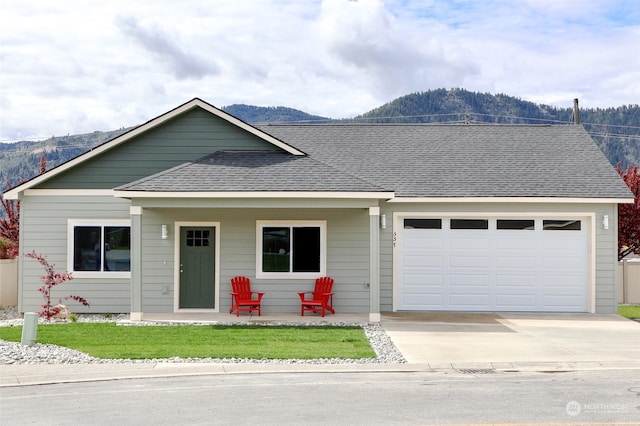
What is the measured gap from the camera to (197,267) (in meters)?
17.3

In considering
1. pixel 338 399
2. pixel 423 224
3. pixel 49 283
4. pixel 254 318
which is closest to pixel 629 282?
pixel 423 224

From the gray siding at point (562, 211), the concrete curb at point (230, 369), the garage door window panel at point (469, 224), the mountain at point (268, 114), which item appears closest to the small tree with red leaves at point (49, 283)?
the concrete curb at point (230, 369)

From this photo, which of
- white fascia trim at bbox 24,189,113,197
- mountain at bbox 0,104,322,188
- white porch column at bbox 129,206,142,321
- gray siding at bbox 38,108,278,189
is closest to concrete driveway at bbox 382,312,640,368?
white porch column at bbox 129,206,142,321

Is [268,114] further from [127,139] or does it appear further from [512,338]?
[512,338]

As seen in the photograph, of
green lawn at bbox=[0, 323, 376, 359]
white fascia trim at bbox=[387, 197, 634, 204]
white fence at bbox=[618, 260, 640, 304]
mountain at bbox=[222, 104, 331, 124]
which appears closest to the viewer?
green lawn at bbox=[0, 323, 376, 359]

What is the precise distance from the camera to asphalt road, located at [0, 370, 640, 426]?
25.1 feet

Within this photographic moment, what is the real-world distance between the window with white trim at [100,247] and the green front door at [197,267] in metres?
1.43

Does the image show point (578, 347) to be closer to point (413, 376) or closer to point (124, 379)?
point (413, 376)

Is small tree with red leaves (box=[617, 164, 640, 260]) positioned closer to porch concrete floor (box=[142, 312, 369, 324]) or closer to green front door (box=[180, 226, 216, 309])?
porch concrete floor (box=[142, 312, 369, 324])

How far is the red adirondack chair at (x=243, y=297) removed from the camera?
16406mm

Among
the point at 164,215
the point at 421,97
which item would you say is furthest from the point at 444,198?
the point at 421,97

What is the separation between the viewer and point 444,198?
680 inches

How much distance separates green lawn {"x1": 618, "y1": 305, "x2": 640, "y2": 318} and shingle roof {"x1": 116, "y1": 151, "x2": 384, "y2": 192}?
7.31 m

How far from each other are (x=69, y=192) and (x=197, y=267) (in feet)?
11.8
